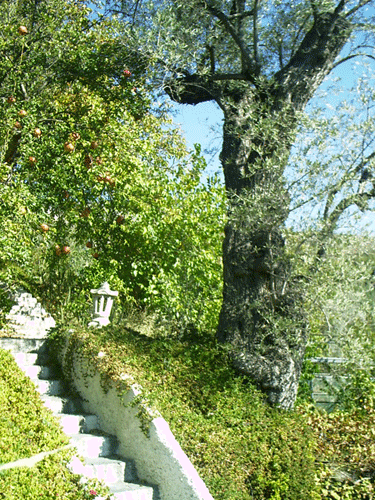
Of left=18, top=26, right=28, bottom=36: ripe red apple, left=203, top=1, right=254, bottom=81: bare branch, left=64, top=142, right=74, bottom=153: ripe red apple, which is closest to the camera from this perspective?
left=203, top=1, right=254, bottom=81: bare branch

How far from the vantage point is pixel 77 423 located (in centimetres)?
665

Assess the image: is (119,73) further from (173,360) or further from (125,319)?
(173,360)

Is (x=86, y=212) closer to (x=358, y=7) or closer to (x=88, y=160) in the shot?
(x=88, y=160)

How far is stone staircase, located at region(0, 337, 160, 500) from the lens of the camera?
5.61 m

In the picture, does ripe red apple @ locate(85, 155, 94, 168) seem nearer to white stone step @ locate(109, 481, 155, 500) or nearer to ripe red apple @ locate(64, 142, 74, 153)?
ripe red apple @ locate(64, 142, 74, 153)

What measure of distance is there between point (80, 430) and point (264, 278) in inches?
125

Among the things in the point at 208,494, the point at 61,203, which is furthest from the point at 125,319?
the point at 208,494

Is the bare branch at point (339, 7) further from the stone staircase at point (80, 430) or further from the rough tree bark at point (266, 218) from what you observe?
the stone staircase at point (80, 430)

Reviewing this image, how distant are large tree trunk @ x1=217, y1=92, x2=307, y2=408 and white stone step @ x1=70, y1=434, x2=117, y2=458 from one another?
192 cm

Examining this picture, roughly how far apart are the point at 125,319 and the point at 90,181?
8.94 ft

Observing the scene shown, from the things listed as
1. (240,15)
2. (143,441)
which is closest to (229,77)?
(240,15)

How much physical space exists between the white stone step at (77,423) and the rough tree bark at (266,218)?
202 centimetres

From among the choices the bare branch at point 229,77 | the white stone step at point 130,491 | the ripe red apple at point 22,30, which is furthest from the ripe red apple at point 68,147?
the white stone step at point 130,491

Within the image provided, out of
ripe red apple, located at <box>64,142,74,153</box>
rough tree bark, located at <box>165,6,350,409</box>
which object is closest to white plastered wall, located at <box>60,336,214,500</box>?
rough tree bark, located at <box>165,6,350,409</box>
